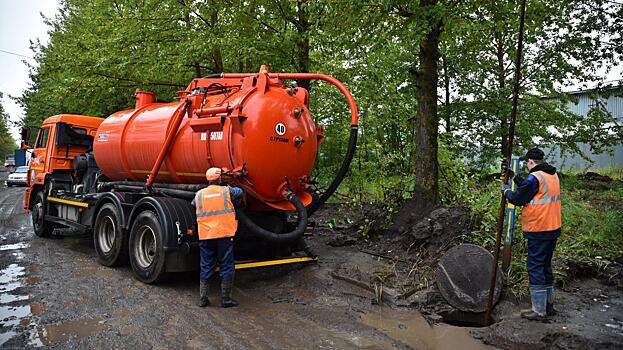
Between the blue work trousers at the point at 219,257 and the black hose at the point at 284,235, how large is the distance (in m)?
0.37

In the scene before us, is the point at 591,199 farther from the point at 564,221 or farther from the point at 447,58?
the point at 447,58

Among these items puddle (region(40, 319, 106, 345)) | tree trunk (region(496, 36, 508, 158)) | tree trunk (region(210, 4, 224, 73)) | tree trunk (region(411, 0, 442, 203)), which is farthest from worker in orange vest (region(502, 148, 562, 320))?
tree trunk (region(496, 36, 508, 158))

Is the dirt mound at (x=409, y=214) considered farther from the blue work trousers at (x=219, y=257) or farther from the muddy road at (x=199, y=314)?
the blue work trousers at (x=219, y=257)

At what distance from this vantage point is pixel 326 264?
718 centimetres

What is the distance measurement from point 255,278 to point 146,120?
10.7 ft

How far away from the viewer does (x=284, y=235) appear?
611cm

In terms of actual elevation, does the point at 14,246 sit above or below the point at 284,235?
below

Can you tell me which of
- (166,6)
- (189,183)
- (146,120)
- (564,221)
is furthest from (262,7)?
(564,221)

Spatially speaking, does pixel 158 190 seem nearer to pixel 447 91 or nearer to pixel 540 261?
pixel 540 261

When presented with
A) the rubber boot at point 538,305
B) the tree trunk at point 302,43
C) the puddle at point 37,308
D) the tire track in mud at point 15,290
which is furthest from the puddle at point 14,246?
the rubber boot at point 538,305

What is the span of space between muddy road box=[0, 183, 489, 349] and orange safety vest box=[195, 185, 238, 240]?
942mm

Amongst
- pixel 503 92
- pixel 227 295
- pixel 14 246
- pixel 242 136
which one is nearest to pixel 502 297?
pixel 227 295

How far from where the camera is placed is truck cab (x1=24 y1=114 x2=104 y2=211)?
33.6 ft

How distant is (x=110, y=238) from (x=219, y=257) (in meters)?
3.27
